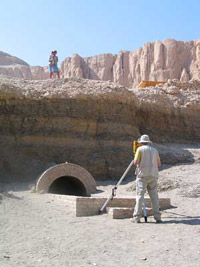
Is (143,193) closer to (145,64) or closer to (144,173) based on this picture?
(144,173)

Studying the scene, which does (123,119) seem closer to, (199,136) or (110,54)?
(199,136)

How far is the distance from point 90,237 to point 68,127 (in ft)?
35.5

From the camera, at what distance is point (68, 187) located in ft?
47.2

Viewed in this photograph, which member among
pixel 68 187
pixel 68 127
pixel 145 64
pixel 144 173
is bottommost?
pixel 68 187

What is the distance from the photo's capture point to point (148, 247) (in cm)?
552

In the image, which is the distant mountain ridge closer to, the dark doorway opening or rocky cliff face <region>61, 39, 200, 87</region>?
rocky cliff face <region>61, 39, 200, 87</region>

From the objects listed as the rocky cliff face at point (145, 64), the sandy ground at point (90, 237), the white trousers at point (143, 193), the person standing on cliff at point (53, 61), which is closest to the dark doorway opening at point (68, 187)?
the sandy ground at point (90, 237)

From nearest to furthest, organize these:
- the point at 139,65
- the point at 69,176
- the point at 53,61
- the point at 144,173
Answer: the point at 144,173 < the point at 69,176 < the point at 53,61 < the point at 139,65

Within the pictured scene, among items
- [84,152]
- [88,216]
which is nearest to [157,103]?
[84,152]

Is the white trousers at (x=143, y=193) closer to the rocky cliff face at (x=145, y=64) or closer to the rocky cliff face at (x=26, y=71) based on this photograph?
the rocky cliff face at (x=145, y=64)

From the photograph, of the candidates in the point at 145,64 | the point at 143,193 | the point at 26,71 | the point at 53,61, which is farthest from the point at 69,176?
the point at 26,71

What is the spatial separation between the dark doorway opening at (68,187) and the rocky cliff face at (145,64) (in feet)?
124

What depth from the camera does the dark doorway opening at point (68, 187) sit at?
41.6 feet

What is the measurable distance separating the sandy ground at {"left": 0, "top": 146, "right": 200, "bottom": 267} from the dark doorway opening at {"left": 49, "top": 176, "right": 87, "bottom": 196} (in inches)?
103
